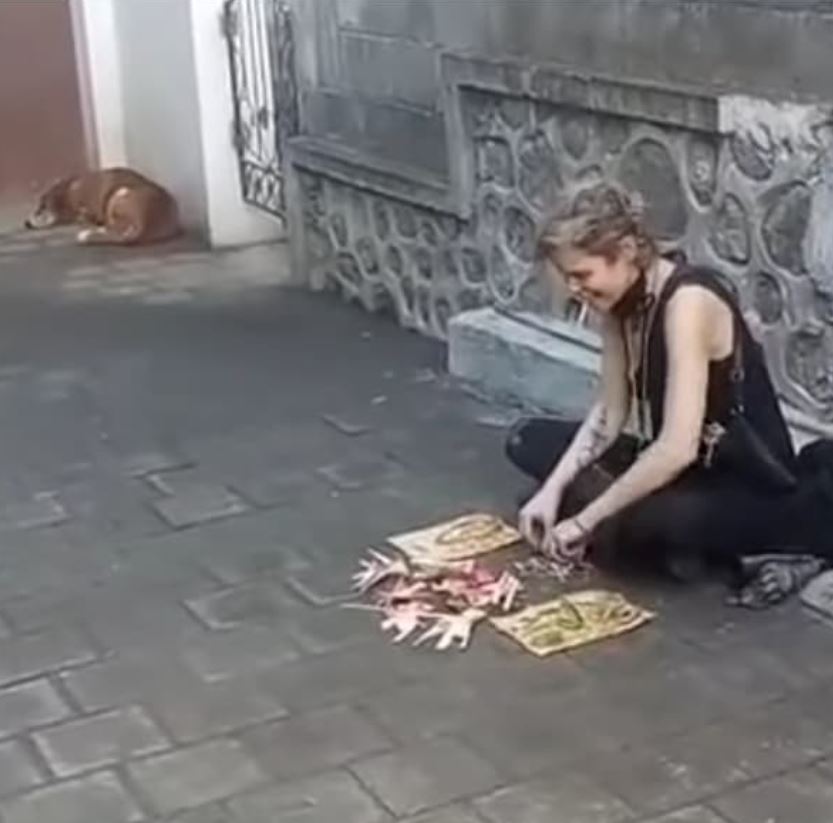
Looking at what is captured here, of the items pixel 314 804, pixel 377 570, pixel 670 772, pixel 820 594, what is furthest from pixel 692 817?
pixel 377 570

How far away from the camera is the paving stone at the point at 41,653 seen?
390cm

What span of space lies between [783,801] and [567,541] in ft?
3.29

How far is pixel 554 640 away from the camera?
386cm

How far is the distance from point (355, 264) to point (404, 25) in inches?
36.0

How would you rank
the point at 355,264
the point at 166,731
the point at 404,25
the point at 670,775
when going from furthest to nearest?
the point at 355,264, the point at 404,25, the point at 166,731, the point at 670,775

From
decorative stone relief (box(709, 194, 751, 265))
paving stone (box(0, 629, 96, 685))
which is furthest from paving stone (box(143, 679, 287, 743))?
decorative stone relief (box(709, 194, 751, 265))

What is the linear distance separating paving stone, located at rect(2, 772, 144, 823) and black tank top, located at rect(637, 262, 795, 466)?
1.33 meters

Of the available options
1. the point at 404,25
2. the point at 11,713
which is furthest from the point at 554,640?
the point at 404,25

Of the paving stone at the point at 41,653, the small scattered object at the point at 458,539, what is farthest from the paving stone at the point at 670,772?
the paving stone at the point at 41,653

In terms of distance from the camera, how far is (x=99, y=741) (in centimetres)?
356

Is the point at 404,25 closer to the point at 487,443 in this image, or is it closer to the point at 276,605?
the point at 487,443

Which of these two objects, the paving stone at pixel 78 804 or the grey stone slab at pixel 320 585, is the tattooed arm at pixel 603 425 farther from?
the paving stone at pixel 78 804

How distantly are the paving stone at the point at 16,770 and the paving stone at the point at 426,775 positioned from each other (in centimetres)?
57

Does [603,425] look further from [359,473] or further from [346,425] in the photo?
[346,425]
